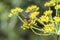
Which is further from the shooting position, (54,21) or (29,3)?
(29,3)

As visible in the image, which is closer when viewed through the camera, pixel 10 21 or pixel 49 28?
pixel 49 28

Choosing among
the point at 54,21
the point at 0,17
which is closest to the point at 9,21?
the point at 0,17

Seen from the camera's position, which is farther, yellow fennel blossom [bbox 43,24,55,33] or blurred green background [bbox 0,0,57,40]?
blurred green background [bbox 0,0,57,40]

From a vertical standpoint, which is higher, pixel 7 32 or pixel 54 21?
pixel 7 32

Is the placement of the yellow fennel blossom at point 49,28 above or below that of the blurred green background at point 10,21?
below

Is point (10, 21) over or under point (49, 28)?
over

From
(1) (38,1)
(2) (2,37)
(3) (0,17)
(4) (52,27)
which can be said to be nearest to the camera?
(4) (52,27)

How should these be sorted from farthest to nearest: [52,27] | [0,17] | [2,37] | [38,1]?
[2,37], [0,17], [38,1], [52,27]

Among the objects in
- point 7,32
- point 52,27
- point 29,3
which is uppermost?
point 29,3

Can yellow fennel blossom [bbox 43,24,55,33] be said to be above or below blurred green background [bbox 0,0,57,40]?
below

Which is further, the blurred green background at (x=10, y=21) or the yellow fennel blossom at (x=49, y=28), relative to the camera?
the blurred green background at (x=10, y=21)

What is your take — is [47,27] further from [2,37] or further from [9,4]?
[2,37]
